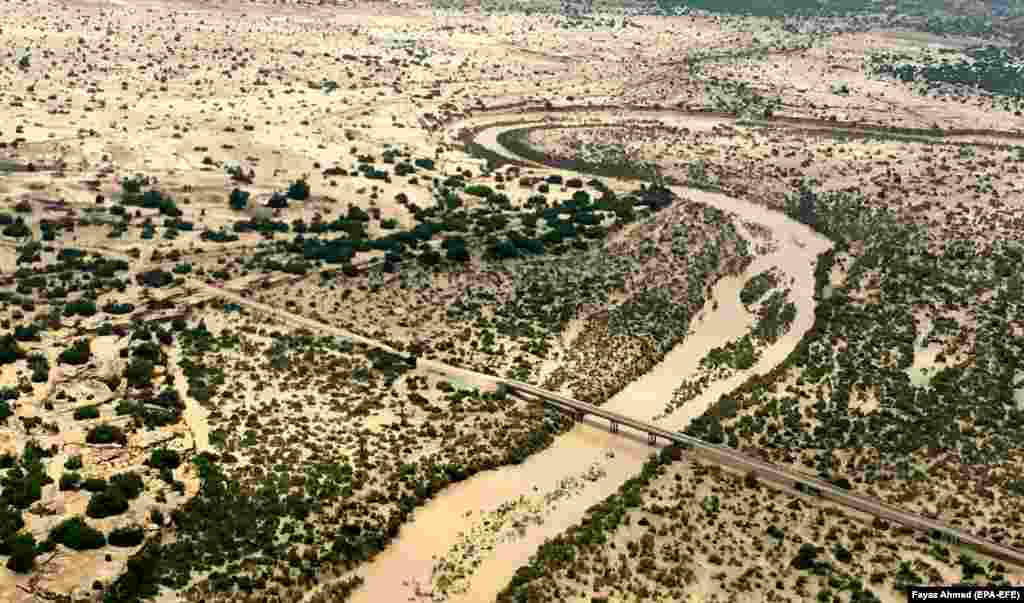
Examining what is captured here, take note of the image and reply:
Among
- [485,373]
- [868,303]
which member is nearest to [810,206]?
[868,303]

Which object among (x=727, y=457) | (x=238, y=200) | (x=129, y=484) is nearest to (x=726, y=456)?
(x=727, y=457)

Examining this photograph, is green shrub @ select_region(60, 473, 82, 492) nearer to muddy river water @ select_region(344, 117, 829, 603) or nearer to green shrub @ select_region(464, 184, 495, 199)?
muddy river water @ select_region(344, 117, 829, 603)

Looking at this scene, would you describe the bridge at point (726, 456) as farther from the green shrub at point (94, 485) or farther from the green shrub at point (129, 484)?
the green shrub at point (94, 485)

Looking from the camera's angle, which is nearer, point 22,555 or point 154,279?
point 22,555

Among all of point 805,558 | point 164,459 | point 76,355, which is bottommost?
point 805,558

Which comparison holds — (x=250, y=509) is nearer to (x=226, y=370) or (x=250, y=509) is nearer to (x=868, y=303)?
(x=226, y=370)

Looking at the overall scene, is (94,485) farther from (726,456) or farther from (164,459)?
(726,456)
